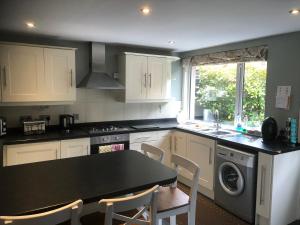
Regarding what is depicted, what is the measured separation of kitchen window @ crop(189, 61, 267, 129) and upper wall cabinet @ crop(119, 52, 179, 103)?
67cm

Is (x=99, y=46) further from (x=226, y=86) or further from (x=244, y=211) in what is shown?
(x=244, y=211)

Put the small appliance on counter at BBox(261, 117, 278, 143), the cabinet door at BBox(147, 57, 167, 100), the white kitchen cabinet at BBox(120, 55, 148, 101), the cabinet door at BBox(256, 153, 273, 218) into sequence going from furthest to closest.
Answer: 1. the cabinet door at BBox(147, 57, 167, 100)
2. the white kitchen cabinet at BBox(120, 55, 148, 101)
3. the small appliance on counter at BBox(261, 117, 278, 143)
4. the cabinet door at BBox(256, 153, 273, 218)

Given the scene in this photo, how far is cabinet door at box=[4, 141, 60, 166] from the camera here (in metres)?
2.81

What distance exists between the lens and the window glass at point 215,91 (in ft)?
12.3

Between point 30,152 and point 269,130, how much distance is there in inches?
114

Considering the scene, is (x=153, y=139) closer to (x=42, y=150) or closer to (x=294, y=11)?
(x=42, y=150)

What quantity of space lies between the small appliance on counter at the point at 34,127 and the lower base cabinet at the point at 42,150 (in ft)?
0.94

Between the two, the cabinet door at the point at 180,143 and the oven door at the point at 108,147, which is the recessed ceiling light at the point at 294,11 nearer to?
the cabinet door at the point at 180,143

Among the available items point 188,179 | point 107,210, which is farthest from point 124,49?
point 107,210

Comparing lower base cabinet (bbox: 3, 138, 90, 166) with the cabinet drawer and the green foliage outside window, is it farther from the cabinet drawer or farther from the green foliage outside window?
the green foliage outside window

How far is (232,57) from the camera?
3.49 m

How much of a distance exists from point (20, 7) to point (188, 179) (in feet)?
10.0

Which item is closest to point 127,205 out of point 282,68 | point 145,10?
point 145,10

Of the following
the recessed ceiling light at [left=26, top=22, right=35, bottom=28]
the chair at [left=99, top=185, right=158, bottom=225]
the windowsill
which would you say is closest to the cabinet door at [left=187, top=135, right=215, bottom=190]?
the windowsill
